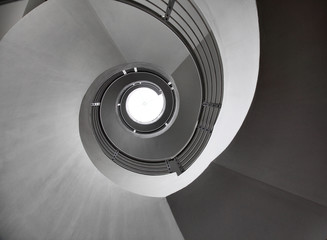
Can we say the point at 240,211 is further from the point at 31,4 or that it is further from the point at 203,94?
the point at 31,4

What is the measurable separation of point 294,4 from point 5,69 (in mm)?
3897

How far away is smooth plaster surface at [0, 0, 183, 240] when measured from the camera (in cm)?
381

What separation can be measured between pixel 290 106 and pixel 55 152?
3.92 meters

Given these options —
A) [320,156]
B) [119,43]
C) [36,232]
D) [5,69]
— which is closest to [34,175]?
[36,232]

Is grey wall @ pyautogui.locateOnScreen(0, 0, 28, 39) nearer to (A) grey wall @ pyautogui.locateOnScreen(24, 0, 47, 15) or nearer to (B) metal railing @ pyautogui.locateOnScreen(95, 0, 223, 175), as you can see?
(A) grey wall @ pyautogui.locateOnScreen(24, 0, 47, 15)

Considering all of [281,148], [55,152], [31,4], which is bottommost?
[55,152]

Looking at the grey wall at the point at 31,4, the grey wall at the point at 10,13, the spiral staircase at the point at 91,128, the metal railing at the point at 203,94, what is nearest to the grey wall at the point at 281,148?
the spiral staircase at the point at 91,128

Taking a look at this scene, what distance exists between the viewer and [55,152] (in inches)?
174

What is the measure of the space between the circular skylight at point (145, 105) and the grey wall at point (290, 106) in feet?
17.7

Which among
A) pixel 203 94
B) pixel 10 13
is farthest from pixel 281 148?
pixel 10 13

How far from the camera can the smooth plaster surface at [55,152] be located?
3807 mm

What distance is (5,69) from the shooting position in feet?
11.8

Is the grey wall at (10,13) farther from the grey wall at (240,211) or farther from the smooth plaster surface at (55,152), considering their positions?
the grey wall at (240,211)

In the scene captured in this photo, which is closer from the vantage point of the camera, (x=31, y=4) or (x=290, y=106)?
(x=290, y=106)
